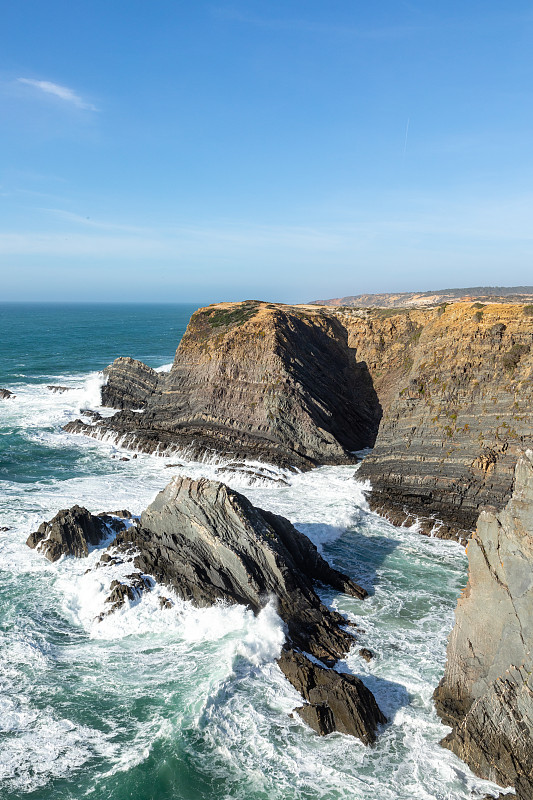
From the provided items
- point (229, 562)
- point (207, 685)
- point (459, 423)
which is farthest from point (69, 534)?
point (459, 423)

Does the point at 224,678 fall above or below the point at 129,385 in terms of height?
below

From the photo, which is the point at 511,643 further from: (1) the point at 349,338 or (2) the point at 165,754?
(1) the point at 349,338

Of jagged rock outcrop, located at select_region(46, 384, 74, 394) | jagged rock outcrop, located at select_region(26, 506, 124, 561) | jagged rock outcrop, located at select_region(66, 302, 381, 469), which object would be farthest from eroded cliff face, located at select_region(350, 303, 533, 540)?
jagged rock outcrop, located at select_region(46, 384, 74, 394)

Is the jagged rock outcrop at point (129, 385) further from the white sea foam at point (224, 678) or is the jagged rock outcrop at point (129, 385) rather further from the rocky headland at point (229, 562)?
the rocky headland at point (229, 562)

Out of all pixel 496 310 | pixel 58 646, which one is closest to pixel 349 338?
pixel 496 310

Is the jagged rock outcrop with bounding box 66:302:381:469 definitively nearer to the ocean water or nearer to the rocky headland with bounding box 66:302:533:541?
the rocky headland with bounding box 66:302:533:541

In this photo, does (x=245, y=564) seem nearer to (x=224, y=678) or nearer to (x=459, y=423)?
(x=224, y=678)
